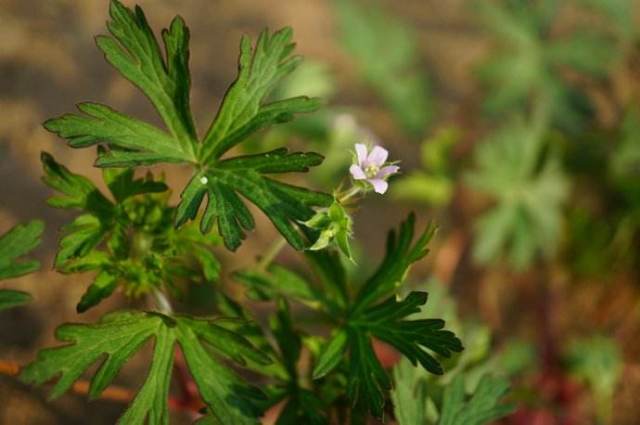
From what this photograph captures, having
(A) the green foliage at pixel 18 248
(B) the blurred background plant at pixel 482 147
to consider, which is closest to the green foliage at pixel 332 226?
(A) the green foliage at pixel 18 248

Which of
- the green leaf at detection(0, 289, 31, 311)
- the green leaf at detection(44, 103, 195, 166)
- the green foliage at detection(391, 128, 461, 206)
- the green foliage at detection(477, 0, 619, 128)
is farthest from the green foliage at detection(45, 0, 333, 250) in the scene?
the green foliage at detection(477, 0, 619, 128)

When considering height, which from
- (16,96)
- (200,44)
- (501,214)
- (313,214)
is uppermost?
(200,44)

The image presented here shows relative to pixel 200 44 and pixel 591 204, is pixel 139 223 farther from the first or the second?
pixel 591 204

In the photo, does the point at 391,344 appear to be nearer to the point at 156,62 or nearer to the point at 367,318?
the point at 367,318

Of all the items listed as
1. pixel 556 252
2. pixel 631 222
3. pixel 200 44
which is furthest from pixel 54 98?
pixel 631 222

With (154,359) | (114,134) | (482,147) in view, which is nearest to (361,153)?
(114,134)
